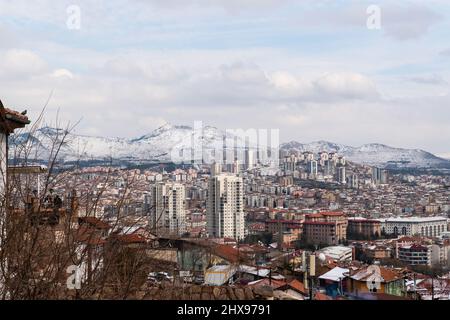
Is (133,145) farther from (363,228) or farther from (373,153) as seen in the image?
(373,153)

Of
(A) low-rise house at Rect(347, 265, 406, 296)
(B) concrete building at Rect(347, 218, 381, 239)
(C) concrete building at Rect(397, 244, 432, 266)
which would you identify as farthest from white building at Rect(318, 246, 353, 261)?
(A) low-rise house at Rect(347, 265, 406, 296)

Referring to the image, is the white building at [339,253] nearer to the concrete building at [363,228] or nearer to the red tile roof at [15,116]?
the concrete building at [363,228]

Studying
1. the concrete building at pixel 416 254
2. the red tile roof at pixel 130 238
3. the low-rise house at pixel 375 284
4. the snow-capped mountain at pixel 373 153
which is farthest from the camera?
the snow-capped mountain at pixel 373 153

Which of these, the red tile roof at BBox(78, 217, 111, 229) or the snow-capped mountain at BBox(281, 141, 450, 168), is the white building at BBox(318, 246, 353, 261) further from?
the red tile roof at BBox(78, 217, 111, 229)

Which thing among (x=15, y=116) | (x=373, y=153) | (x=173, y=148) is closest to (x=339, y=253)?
(x=173, y=148)

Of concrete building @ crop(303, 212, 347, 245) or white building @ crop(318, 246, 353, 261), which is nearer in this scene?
white building @ crop(318, 246, 353, 261)

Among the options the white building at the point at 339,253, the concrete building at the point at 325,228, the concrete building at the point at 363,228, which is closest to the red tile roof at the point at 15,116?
the white building at the point at 339,253

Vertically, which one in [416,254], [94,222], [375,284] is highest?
[94,222]
